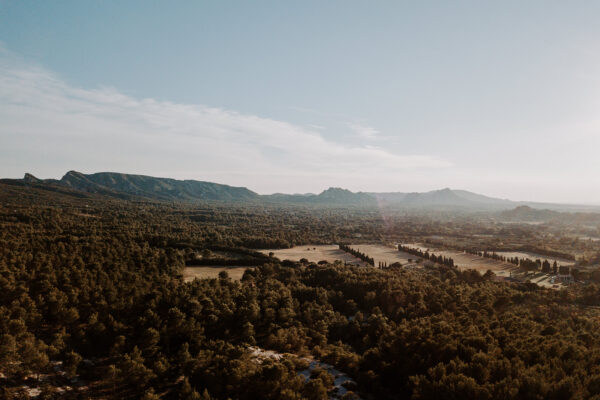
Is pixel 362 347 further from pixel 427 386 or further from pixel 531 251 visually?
pixel 531 251

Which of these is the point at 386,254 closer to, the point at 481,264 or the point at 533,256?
the point at 481,264

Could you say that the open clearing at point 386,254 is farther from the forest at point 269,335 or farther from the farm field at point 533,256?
the forest at point 269,335

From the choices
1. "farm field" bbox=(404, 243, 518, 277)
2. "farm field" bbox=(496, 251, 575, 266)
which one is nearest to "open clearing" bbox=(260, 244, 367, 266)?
"farm field" bbox=(404, 243, 518, 277)

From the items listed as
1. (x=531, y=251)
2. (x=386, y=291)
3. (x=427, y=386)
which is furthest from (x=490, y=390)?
(x=531, y=251)

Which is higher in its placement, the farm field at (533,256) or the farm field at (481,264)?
the farm field at (533,256)

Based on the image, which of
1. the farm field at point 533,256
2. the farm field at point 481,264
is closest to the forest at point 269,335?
the farm field at point 481,264

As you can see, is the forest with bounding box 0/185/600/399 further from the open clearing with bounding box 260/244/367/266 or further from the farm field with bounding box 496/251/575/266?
the farm field with bounding box 496/251/575/266
